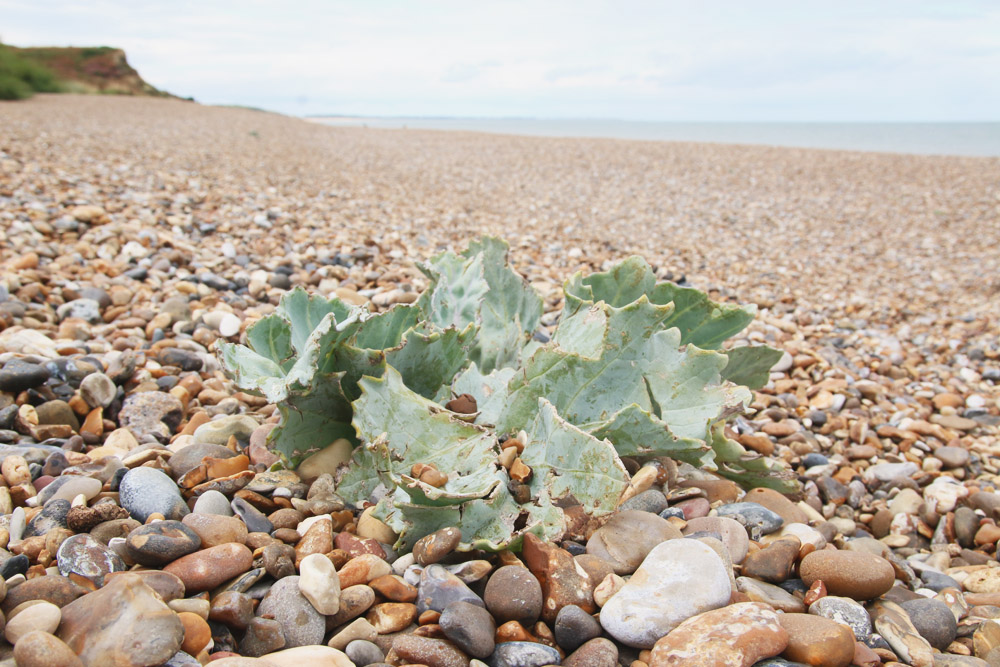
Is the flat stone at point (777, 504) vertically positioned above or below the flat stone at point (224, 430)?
below

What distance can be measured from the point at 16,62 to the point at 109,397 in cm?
1826

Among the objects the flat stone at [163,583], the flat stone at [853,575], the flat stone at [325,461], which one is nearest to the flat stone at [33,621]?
the flat stone at [163,583]

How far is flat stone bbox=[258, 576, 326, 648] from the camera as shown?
117 cm

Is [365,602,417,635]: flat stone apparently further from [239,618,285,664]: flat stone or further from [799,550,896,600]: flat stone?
[799,550,896,600]: flat stone

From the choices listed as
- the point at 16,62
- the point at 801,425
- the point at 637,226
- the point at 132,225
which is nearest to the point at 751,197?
the point at 637,226

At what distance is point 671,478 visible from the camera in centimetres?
178

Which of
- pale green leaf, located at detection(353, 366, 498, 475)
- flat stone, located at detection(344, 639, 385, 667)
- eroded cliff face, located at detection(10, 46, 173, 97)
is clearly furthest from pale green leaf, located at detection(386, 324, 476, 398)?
eroded cliff face, located at detection(10, 46, 173, 97)

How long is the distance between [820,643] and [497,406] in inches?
35.4

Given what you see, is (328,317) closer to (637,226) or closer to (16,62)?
(637,226)

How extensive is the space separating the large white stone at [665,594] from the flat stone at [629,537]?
0.25 feet

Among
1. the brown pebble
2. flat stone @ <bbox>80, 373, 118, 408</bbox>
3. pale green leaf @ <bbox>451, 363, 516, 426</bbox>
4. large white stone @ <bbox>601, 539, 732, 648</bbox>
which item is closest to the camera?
the brown pebble

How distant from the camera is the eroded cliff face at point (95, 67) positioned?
2203 centimetres

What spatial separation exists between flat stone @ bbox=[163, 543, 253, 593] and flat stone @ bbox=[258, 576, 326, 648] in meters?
0.09

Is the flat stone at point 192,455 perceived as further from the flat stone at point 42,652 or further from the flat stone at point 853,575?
the flat stone at point 853,575
